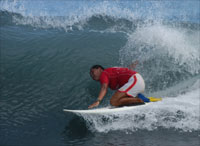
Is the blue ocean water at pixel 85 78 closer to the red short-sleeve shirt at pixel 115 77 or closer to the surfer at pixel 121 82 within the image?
the surfer at pixel 121 82

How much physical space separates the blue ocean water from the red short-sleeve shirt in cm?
56

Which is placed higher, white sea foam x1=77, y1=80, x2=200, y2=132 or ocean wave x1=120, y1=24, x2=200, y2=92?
ocean wave x1=120, y1=24, x2=200, y2=92

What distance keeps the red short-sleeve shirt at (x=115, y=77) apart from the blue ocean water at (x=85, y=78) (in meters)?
0.56

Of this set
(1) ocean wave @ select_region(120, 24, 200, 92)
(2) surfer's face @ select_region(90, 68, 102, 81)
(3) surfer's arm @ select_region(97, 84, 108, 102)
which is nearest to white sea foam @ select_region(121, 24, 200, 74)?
(1) ocean wave @ select_region(120, 24, 200, 92)

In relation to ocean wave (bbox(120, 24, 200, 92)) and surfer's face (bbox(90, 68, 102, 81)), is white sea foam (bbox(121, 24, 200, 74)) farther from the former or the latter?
surfer's face (bbox(90, 68, 102, 81))

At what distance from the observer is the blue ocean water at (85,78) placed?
14.0 feet

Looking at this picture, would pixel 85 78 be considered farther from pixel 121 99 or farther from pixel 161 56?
pixel 161 56

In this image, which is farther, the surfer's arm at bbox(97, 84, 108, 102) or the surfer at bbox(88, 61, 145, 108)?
the surfer at bbox(88, 61, 145, 108)

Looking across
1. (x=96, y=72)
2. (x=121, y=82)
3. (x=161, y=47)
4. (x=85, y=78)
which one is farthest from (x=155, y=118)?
(x=161, y=47)

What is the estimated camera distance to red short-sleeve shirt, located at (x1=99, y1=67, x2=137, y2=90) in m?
4.52

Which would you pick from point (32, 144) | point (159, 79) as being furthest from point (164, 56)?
point (32, 144)

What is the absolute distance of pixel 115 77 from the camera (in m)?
4.67

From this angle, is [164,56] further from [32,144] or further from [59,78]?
[32,144]

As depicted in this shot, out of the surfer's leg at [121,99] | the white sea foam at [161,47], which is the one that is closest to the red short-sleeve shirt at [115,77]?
the surfer's leg at [121,99]
